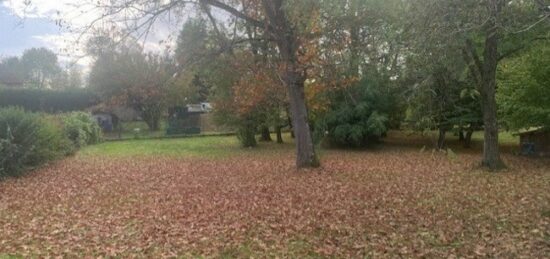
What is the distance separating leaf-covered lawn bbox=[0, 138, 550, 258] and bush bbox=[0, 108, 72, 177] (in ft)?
2.81

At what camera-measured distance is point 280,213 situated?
8.62m

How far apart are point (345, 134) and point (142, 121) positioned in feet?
97.4

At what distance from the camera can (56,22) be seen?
10.8m

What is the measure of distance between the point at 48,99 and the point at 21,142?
31092mm

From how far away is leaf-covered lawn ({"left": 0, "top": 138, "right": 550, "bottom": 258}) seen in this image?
21.0 ft

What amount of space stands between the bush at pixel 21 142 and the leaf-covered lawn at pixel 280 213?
0.86m

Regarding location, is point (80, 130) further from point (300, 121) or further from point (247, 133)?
point (300, 121)

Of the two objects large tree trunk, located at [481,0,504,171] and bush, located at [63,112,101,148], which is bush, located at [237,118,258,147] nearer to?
bush, located at [63,112,101,148]

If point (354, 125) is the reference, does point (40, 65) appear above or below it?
above

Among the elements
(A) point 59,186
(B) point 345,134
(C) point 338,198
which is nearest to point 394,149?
(B) point 345,134

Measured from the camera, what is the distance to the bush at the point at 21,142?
1372 centimetres

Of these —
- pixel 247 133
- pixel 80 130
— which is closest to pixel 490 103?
pixel 247 133

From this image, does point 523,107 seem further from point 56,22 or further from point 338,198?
point 56,22

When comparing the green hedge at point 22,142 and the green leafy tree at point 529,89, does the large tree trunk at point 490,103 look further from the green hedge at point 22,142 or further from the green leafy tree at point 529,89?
the green hedge at point 22,142
